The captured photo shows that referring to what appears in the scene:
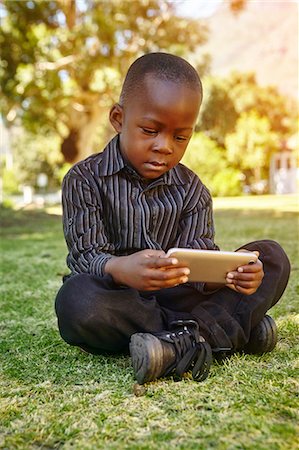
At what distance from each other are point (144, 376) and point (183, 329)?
23cm

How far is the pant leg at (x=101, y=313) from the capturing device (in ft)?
5.49

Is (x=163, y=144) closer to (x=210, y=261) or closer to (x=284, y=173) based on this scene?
(x=210, y=261)

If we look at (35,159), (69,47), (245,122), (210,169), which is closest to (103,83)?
(69,47)

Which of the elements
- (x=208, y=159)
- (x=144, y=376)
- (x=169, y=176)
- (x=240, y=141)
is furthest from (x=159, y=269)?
(x=240, y=141)

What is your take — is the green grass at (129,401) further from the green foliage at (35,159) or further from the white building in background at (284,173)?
the green foliage at (35,159)

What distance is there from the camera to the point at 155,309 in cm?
179

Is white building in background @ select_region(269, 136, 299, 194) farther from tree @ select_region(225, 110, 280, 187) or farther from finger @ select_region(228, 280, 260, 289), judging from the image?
finger @ select_region(228, 280, 260, 289)

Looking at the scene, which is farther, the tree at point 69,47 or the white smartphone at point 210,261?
the tree at point 69,47

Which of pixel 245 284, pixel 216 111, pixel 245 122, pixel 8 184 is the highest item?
pixel 216 111

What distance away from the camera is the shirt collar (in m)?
1.90

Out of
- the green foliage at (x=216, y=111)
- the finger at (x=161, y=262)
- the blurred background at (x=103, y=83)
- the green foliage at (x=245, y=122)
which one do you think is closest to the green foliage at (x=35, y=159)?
the blurred background at (x=103, y=83)

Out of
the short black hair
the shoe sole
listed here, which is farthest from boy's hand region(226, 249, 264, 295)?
the short black hair

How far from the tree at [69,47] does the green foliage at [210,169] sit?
4.55 metres

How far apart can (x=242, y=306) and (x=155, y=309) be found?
0.87 ft
